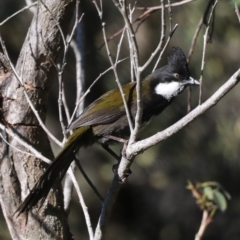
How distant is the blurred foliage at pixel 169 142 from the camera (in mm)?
6660

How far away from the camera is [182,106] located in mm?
6852

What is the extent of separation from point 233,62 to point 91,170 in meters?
2.28

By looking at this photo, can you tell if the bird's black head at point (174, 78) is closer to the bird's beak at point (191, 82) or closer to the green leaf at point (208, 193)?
the bird's beak at point (191, 82)

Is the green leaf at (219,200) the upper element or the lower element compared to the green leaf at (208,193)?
lower

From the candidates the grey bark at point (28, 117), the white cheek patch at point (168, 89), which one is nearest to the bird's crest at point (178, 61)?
the white cheek patch at point (168, 89)

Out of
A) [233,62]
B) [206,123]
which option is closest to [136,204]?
A: [206,123]

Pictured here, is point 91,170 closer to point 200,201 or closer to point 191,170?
point 191,170

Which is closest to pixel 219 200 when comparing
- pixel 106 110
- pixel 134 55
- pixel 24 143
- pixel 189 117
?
pixel 189 117

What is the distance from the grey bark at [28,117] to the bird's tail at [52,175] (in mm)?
125

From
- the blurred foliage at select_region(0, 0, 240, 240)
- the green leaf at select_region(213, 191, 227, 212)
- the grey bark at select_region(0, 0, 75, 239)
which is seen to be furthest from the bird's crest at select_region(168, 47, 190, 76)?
the blurred foliage at select_region(0, 0, 240, 240)

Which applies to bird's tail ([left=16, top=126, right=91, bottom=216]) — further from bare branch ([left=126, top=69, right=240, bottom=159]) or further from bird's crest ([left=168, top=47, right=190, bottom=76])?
bird's crest ([left=168, top=47, right=190, bottom=76])

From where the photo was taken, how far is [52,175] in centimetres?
343

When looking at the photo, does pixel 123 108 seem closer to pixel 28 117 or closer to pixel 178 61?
pixel 178 61

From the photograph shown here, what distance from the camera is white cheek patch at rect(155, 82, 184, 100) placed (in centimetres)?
419
